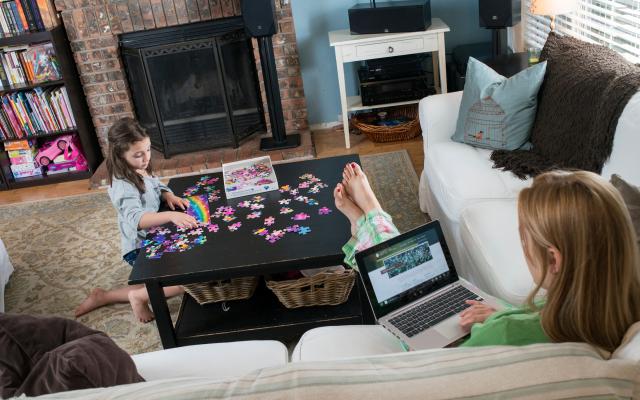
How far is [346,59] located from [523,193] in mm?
2894

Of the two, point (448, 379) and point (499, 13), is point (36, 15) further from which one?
point (448, 379)

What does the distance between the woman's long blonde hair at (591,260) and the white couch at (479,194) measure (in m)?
Answer: 0.82

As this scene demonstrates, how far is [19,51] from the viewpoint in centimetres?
409

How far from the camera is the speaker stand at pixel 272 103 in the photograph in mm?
3986

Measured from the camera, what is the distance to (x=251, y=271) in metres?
2.15

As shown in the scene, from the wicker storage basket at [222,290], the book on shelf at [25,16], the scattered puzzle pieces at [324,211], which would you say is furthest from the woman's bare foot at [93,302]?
the book on shelf at [25,16]

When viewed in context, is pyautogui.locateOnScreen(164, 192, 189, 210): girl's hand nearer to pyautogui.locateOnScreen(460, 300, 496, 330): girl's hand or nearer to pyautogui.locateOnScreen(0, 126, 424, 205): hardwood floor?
pyautogui.locateOnScreen(460, 300, 496, 330): girl's hand

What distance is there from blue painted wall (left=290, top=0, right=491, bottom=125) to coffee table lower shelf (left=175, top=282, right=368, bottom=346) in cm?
232

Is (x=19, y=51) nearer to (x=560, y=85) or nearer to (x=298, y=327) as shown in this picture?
(x=298, y=327)

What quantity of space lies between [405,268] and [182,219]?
105 centimetres

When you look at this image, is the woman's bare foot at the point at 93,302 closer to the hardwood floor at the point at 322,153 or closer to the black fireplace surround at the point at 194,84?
the hardwood floor at the point at 322,153

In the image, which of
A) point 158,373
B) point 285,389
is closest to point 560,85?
point 158,373

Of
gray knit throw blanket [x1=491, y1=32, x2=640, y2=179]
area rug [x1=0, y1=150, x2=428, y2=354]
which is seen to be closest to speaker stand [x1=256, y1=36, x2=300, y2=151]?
area rug [x1=0, y1=150, x2=428, y2=354]

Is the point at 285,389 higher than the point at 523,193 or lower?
lower
